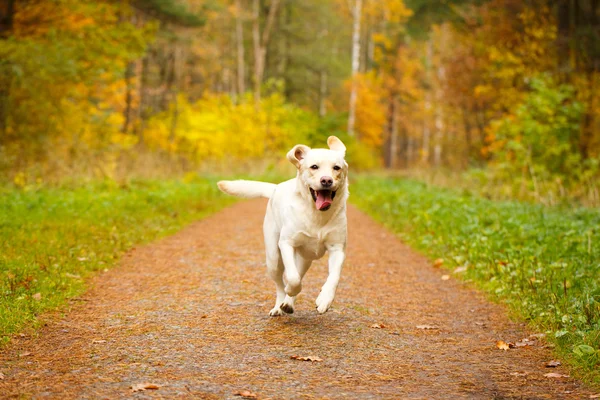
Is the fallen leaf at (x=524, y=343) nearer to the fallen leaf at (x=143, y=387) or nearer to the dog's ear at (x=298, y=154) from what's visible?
the dog's ear at (x=298, y=154)

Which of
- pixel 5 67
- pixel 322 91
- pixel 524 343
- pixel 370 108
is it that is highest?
pixel 322 91

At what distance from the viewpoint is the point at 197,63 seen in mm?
46875

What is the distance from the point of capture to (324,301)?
5.18m

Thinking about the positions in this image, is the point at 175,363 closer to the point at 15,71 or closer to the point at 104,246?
the point at 104,246

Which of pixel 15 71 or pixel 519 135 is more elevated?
pixel 15 71

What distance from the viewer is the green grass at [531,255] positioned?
16.8 feet

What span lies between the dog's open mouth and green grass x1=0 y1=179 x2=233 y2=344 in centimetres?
256

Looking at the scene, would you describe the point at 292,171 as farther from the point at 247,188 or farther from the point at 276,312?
the point at 276,312

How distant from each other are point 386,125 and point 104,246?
4235 centimetres

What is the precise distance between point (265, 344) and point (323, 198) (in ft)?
4.05

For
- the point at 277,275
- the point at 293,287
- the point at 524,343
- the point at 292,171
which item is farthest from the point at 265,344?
the point at 292,171

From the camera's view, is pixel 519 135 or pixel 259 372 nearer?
pixel 259 372

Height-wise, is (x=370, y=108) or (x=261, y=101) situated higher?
(x=261, y=101)

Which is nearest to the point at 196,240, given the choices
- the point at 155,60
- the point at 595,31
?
the point at 595,31
